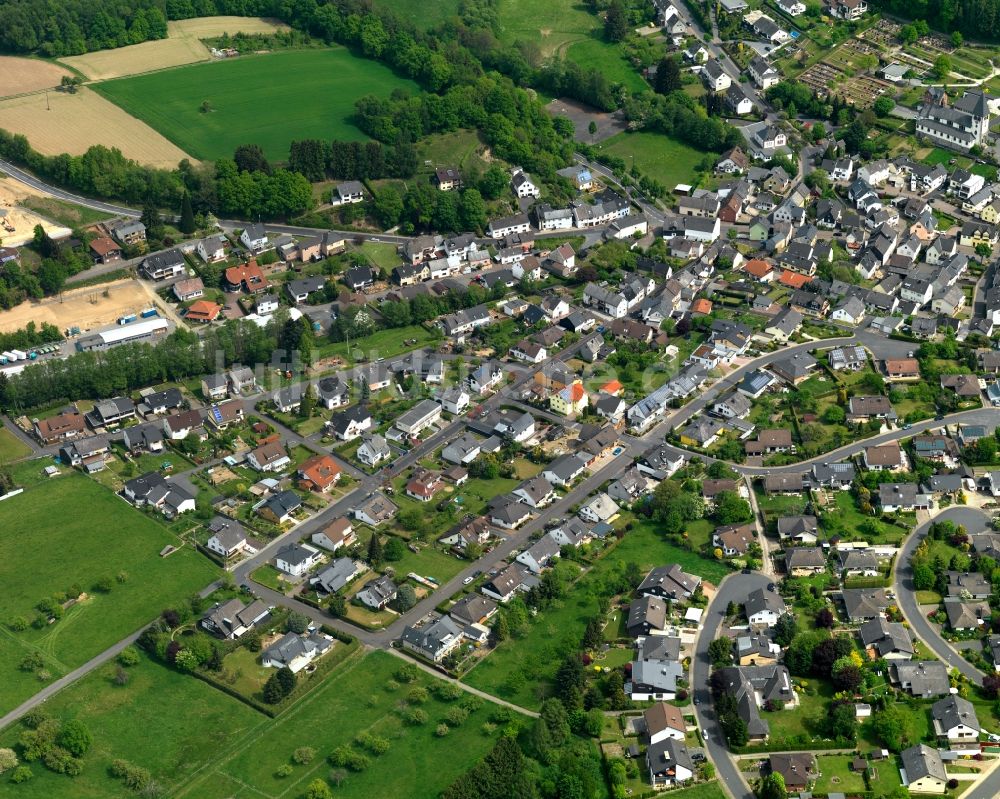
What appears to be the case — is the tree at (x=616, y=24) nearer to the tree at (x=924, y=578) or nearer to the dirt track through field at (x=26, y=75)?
the dirt track through field at (x=26, y=75)

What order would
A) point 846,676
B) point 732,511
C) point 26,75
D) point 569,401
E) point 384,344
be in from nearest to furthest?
point 846,676 < point 732,511 < point 569,401 < point 384,344 < point 26,75

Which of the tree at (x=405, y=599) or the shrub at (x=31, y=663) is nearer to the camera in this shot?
the shrub at (x=31, y=663)

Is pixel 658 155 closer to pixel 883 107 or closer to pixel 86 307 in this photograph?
pixel 883 107

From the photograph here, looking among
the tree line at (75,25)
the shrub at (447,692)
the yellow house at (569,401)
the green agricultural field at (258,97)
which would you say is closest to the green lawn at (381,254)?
the green agricultural field at (258,97)

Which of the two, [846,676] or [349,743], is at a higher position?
[846,676]

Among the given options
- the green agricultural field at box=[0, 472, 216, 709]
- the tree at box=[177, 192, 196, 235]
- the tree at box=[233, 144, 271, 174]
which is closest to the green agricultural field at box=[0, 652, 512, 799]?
the green agricultural field at box=[0, 472, 216, 709]

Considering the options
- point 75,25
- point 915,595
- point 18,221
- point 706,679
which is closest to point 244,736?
point 706,679

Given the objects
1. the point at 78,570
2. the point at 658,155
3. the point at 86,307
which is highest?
the point at 658,155
